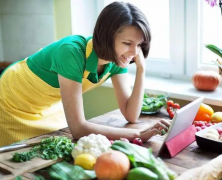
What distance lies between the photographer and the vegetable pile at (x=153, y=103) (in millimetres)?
1839

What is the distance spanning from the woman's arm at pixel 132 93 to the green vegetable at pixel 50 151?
409 millimetres

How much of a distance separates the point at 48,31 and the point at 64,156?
4.86 ft

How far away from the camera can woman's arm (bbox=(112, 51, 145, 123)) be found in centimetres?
177

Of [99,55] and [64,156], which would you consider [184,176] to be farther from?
[99,55]

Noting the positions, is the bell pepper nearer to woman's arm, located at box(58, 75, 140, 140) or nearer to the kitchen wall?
woman's arm, located at box(58, 75, 140, 140)

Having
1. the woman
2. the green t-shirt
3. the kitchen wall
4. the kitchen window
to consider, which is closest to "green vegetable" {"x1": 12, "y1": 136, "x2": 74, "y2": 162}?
the woman

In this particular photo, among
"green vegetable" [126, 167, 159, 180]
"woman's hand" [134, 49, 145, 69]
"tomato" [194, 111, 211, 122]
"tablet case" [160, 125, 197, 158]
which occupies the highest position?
"woman's hand" [134, 49, 145, 69]

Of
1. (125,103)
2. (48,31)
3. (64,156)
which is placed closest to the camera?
(64,156)

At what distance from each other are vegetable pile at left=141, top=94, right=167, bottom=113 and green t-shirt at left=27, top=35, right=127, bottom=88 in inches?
8.0

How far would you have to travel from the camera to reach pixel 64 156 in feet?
4.47

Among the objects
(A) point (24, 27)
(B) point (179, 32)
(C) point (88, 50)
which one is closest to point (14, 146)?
(C) point (88, 50)

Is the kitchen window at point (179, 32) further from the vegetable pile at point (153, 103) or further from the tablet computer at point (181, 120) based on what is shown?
the tablet computer at point (181, 120)

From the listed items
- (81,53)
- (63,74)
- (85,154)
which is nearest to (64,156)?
(85,154)

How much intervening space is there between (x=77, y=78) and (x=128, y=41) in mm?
238
